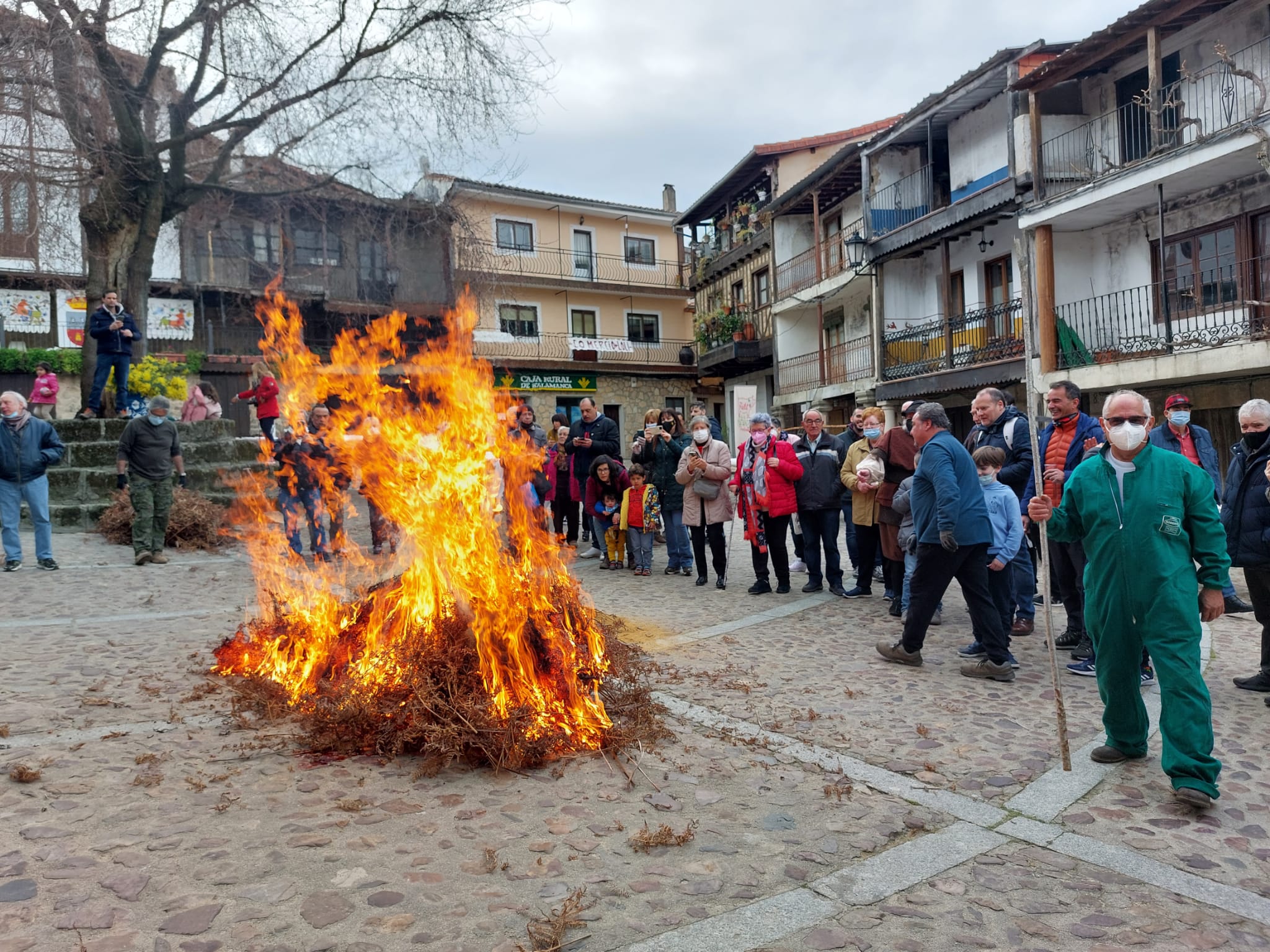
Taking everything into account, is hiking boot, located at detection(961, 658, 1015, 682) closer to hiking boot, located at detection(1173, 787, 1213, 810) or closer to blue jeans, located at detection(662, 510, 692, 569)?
hiking boot, located at detection(1173, 787, 1213, 810)

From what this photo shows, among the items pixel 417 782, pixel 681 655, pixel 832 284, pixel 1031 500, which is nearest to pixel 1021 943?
pixel 1031 500

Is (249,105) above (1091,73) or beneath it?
beneath

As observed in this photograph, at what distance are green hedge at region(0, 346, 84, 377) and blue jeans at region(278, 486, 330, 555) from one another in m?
18.6

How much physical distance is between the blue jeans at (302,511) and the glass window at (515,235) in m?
27.1

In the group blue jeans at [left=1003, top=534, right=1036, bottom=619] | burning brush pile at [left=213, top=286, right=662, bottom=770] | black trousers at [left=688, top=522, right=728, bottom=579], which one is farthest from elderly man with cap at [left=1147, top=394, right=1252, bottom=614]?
burning brush pile at [left=213, top=286, right=662, bottom=770]

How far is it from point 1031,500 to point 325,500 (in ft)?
31.7

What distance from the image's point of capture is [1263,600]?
5.55 meters

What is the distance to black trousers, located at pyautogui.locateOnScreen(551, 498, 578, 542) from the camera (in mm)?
12422

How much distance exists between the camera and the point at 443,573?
5012 millimetres

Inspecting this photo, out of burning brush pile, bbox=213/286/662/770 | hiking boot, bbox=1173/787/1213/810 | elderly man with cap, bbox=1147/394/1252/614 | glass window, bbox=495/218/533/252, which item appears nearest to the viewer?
hiking boot, bbox=1173/787/1213/810

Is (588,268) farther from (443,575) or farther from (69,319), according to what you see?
(443,575)

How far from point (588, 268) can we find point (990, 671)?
116 ft

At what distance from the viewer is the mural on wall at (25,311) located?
88.2ft

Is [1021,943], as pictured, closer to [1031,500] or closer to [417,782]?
[1031,500]
